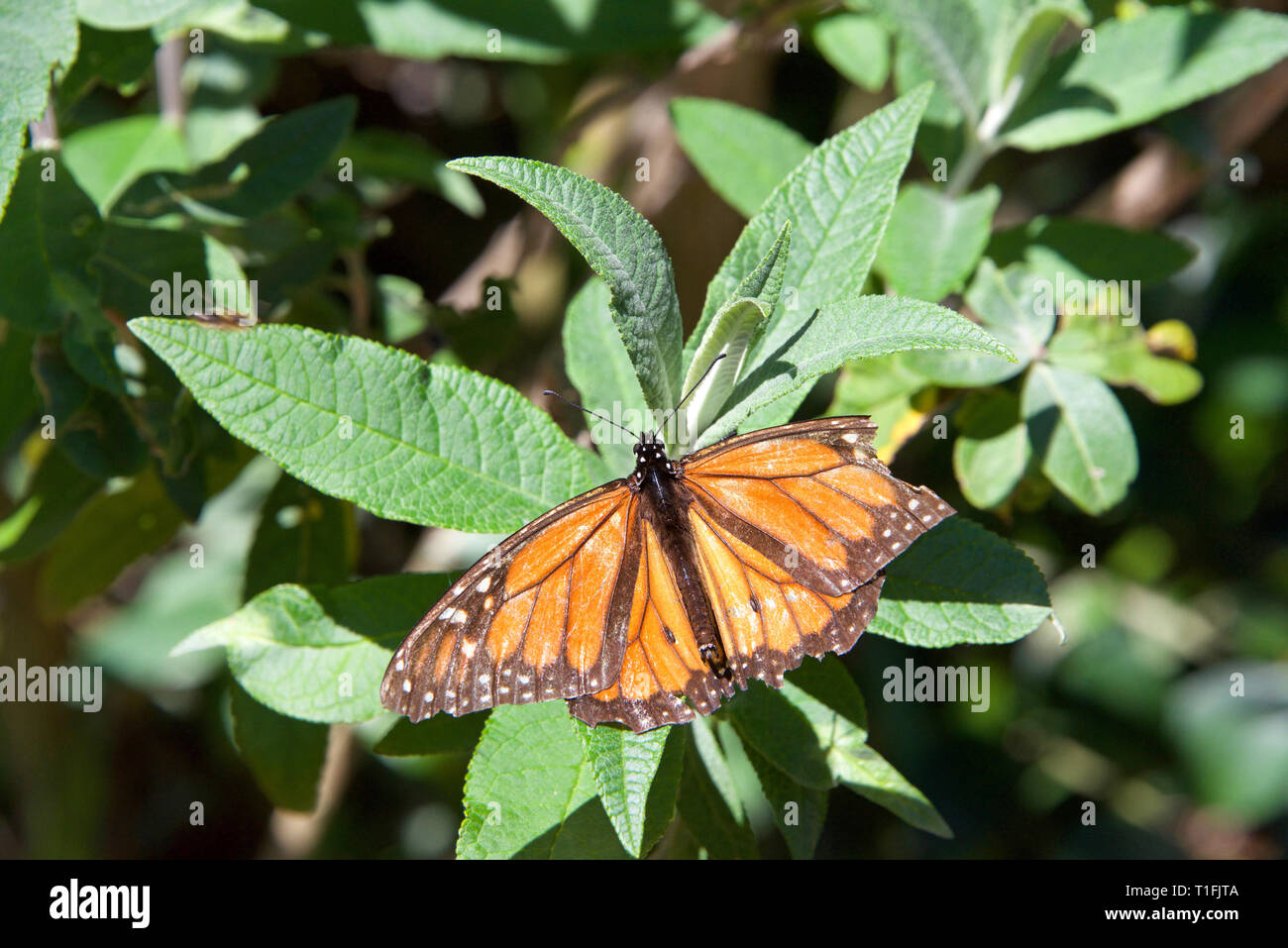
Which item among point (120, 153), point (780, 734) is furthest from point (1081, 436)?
point (120, 153)

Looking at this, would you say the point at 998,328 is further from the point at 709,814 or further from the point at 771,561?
the point at 709,814

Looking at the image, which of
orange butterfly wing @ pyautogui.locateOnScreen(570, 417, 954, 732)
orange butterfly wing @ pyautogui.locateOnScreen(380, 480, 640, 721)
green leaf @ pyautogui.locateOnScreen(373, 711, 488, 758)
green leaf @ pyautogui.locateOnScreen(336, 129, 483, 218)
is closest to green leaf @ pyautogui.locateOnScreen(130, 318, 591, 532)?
orange butterfly wing @ pyautogui.locateOnScreen(380, 480, 640, 721)

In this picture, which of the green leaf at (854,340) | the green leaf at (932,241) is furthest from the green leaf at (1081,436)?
the green leaf at (854,340)

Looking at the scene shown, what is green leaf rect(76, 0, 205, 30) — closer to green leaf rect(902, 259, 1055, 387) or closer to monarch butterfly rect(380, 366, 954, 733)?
monarch butterfly rect(380, 366, 954, 733)

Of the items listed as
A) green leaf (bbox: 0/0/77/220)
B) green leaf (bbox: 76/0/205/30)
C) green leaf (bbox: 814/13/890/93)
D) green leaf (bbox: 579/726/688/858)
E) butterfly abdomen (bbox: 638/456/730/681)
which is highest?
green leaf (bbox: 814/13/890/93)

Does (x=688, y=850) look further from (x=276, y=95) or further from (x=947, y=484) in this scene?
(x=276, y=95)

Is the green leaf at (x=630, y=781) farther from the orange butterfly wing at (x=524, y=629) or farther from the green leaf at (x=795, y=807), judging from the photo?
the green leaf at (x=795, y=807)
